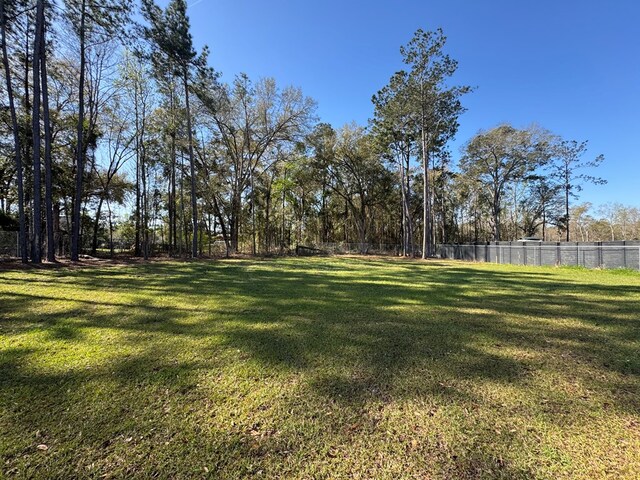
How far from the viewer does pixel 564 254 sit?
1535 cm

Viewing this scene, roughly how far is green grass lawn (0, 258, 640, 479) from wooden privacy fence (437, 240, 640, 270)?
452 inches

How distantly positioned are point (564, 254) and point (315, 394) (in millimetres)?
18284

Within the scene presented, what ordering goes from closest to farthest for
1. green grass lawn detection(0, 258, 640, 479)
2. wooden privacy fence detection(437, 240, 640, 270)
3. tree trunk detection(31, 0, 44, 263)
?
1. green grass lawn detection(0, 258, 640, 479)
2. tree trunk detection(31, 0, 44, 263)
3. wooden privacy fence detection(437, 240, 640, 270)

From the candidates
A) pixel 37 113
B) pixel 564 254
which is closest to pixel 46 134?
pixel 37 113

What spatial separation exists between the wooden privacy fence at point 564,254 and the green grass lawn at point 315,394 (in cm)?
1148

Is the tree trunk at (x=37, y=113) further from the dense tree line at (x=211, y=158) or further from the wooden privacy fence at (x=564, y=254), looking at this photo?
the wooden privacy fence at (x=564, y=254)

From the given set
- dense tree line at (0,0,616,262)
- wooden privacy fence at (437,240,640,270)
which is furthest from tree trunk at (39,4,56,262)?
wooden privacy fence at (437,240,640,270)

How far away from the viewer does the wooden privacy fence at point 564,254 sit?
41.5 ft

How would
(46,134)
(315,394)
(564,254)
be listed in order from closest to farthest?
(315,394) → (46,134) → (564,254)

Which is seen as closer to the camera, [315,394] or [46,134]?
[315,394]

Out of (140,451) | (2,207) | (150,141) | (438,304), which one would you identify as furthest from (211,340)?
(2,207)

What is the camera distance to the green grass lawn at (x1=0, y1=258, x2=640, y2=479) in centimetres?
162

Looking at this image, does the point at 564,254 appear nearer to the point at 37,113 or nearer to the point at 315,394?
the point at 315,394

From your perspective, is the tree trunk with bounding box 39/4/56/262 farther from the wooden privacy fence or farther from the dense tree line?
the wooden privacy fence
